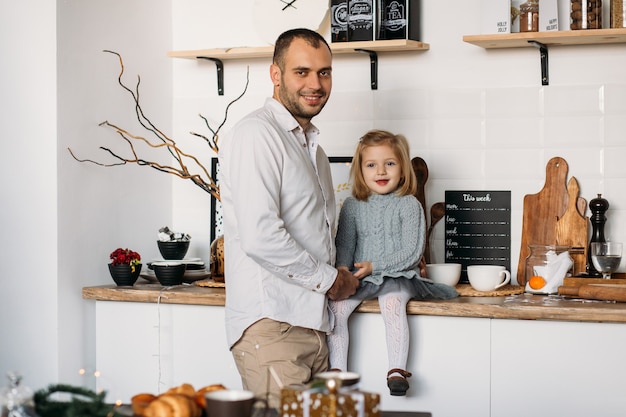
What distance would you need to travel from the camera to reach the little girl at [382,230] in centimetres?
278

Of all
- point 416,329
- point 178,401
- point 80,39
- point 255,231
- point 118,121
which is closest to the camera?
point 178,401

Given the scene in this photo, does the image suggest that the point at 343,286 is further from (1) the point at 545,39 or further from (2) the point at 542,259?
(1) the point at 545,39

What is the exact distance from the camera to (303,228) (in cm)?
251

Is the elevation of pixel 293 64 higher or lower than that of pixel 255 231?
higher

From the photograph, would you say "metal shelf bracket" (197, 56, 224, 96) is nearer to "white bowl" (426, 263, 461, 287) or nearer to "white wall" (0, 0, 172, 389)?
"white wall" (0, 0, 172, 389)

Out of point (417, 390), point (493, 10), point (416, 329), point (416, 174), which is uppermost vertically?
point (493, 10)

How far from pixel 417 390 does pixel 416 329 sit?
0.19 meters

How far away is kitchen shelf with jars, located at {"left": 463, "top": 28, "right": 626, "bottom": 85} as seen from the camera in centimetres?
296

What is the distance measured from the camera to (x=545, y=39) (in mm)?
3043

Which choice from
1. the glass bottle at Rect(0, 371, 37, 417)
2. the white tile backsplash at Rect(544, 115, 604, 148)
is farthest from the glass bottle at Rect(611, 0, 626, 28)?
the glass bottle at Rect(0, 371, 37, 417)

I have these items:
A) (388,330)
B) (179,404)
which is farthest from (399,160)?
(179,404)

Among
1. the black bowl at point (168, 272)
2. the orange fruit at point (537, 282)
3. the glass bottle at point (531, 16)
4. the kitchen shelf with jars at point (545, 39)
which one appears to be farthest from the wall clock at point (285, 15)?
the orange fruit at point (537, 282)

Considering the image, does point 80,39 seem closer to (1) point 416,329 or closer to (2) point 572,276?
(1) point 416,329

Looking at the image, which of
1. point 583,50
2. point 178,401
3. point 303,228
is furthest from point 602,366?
point 178,401
